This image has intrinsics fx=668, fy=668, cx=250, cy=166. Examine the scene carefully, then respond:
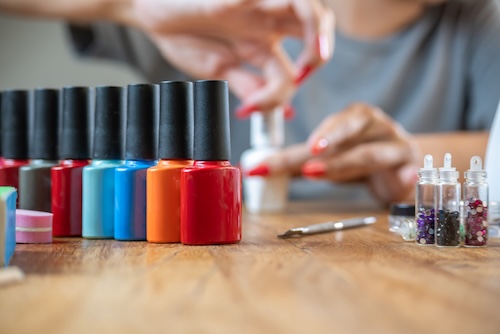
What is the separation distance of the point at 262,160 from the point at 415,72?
2.51ft

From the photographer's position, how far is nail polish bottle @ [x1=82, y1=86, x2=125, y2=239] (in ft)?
2.25

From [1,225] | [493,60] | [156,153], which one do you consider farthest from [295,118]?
[1,225]

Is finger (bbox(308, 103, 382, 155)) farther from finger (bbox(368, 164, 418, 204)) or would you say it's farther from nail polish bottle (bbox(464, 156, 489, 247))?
nail polish bottle (bbox(464, 156, 489, 247))

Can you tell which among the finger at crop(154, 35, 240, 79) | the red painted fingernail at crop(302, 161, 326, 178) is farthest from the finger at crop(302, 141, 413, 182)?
the finger at crop(154, 35, 240, 79)

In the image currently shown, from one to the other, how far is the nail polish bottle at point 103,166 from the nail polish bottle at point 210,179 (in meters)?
0.10

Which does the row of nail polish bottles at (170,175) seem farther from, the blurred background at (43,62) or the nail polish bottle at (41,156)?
the blurred background at (43,62)

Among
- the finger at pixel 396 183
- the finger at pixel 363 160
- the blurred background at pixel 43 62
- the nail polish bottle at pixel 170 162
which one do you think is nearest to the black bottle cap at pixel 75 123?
the nail polish bottle at pixel 170 162

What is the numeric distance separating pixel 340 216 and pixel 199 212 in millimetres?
439

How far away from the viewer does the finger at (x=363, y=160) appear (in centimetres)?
122

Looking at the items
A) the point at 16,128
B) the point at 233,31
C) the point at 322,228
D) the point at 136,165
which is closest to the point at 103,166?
the point at 136,165

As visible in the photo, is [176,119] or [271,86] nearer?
[176,119]

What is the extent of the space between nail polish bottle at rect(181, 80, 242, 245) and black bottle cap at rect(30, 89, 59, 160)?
20 centimetres

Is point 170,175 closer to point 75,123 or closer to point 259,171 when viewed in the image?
point 75,123

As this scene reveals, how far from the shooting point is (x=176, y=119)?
0.64 metres
